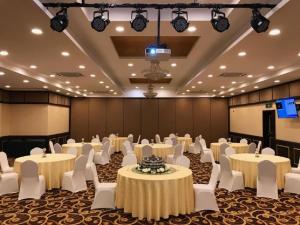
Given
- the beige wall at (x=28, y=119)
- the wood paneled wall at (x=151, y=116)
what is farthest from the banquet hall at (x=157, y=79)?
the wood paneled wall at (x=151, y=116)

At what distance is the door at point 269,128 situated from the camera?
11588 mm

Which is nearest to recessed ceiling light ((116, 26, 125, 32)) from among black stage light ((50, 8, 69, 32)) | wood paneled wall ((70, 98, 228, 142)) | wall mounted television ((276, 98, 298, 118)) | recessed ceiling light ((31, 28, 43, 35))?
recessed ceiling light ((31, 28, 43, 35))

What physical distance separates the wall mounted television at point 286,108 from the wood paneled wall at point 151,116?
7.07 metres

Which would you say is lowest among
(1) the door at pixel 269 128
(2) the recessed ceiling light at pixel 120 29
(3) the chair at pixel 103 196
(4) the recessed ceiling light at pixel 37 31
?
(3) the chair at pixel 103 196

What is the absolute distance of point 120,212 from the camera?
16.2 feet

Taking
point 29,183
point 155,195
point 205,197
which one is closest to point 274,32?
point 205,197

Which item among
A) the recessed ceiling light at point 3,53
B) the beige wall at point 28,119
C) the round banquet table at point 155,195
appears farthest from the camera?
the beige wall at point 28,119

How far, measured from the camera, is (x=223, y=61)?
7.06 meters

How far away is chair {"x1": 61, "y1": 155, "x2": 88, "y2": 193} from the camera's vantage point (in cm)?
621

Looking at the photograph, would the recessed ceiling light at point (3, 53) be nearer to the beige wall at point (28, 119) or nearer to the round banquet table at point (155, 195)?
the round banquet table at point (155, 195)

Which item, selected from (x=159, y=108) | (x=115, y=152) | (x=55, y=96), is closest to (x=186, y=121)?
(x=159, y=108)

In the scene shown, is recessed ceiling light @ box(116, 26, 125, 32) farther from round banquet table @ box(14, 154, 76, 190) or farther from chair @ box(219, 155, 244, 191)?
chair @ box(219, 155, 244, 191)

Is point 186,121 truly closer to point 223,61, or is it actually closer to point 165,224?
point 223,61

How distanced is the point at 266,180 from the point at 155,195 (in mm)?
2882
